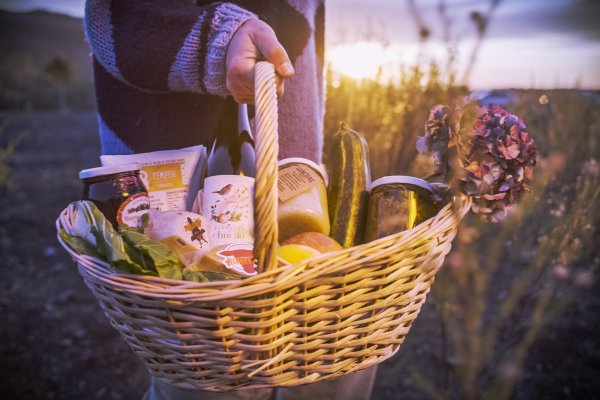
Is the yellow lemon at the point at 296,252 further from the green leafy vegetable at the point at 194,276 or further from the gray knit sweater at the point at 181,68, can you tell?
the gray knit sweater at the point at 181,68

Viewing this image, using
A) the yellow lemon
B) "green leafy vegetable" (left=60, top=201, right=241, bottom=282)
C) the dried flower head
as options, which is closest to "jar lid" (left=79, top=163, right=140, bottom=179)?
"green leafy vegetable" (left=60, top=201, right=241, bottom=282)

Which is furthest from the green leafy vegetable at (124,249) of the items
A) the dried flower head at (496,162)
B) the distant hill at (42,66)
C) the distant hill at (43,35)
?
the distant hill at (43,35)

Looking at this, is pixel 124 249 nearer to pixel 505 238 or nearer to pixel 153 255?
pixel 153 255

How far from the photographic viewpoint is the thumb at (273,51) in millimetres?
917

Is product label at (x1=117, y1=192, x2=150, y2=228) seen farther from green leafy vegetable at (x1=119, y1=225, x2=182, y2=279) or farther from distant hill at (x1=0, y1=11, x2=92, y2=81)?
distant hill at (x1=0, y1=11, x2=92, y2=81)

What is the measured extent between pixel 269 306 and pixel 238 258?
9.6 inches

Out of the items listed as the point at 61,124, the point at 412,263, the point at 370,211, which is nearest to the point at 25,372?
the point at 370,211

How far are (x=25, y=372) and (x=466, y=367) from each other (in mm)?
2203

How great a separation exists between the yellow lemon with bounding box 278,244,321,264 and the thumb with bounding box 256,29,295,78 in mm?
392

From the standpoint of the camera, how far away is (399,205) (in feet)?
3.48

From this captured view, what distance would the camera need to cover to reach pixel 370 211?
3.78 feet

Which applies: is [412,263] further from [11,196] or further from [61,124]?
[61,124]

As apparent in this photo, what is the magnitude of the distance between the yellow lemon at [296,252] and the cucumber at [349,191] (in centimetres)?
21

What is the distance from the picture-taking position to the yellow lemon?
98 centimetres
